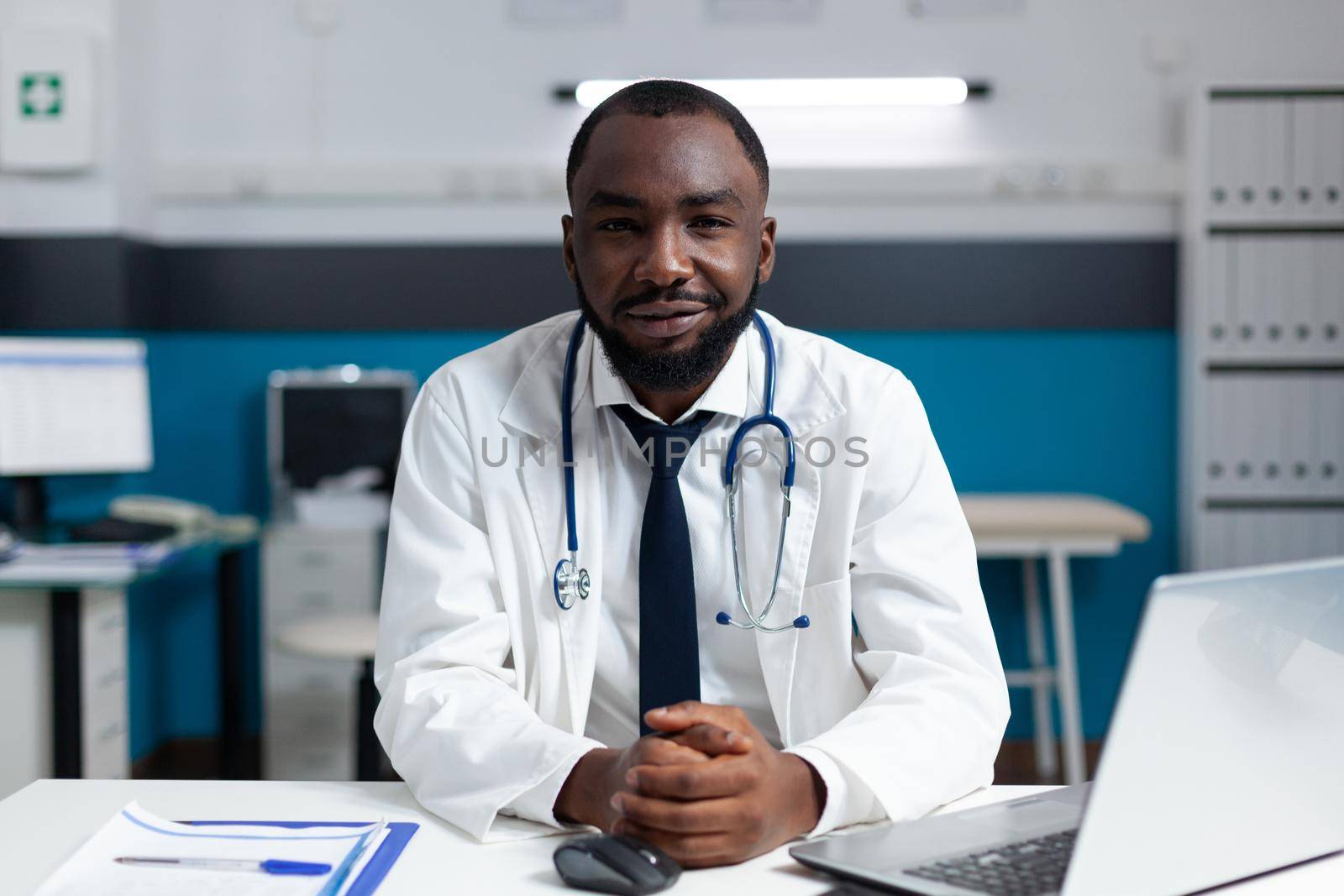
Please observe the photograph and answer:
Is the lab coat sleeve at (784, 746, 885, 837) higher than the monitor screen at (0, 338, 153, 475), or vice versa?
the monitor screen at (0, 338, 153, 475)

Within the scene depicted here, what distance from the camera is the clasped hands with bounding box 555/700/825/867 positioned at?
90 cm

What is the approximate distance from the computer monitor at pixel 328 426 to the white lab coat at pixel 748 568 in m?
2.05

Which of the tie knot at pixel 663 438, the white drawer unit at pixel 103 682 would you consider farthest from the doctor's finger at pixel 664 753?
the white drawer unit at pixel 103 682

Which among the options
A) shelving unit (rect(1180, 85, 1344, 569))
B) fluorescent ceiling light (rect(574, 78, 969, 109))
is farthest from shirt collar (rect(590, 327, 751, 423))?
shelving unit (rect(1180, 85, 1344, 569))

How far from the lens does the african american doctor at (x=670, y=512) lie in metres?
1.26

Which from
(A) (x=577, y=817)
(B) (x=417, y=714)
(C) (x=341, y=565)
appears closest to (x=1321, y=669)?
(A) (x=577, y=817)

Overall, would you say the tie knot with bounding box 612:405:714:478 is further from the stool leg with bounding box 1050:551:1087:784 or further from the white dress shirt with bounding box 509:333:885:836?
the stool leg with bounding box 1050:551:1087:784

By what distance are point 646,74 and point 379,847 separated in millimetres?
3049

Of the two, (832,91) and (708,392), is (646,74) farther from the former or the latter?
(708,392)

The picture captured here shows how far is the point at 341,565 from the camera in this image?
324cm

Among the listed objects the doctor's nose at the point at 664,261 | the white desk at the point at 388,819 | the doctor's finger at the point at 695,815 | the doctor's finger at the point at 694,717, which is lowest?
the white desk at the point at 388,819

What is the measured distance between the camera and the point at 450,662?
1227mm

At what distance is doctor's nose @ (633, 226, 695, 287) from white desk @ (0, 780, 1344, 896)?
1.86 ft

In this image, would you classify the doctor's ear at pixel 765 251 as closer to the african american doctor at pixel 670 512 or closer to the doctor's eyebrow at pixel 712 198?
the african american doctor at pixel 670 512
